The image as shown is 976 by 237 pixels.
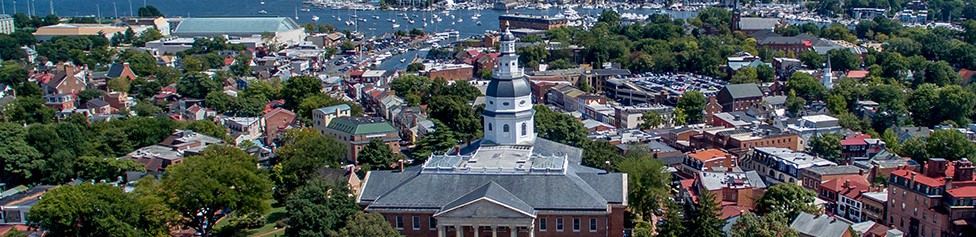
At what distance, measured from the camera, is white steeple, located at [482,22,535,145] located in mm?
48250

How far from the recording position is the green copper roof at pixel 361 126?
61812 mm

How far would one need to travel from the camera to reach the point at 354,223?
35.1m

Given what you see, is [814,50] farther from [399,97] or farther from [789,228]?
[789,228]

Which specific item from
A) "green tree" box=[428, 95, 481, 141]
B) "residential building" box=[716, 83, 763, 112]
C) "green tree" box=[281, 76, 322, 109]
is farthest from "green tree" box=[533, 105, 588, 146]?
"green tree" box=[281, 76, 322, 109]

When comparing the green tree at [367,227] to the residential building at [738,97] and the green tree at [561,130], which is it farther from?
the residential building at [738,97]

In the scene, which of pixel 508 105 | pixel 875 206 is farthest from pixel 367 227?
pixel 875 206

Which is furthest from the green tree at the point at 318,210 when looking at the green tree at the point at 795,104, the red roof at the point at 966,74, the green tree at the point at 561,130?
the red roof at the point at 966,74

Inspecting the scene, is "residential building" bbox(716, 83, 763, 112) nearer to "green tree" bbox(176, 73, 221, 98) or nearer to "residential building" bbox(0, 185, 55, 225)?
"green tree" bbox(176, 73, 221, 98)

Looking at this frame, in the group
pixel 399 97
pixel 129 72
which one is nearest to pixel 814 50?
pixel 399 97

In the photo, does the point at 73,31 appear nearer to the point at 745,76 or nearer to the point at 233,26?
the point at 233,26

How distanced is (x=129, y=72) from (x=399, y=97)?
29776mm

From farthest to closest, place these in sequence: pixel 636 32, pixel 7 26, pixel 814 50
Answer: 1. pixel 7 26
2. pixel 636 32
3. pixel 814 50

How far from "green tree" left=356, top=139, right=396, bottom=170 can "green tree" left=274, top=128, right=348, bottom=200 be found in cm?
195

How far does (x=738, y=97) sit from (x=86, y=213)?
5447 centimetres
